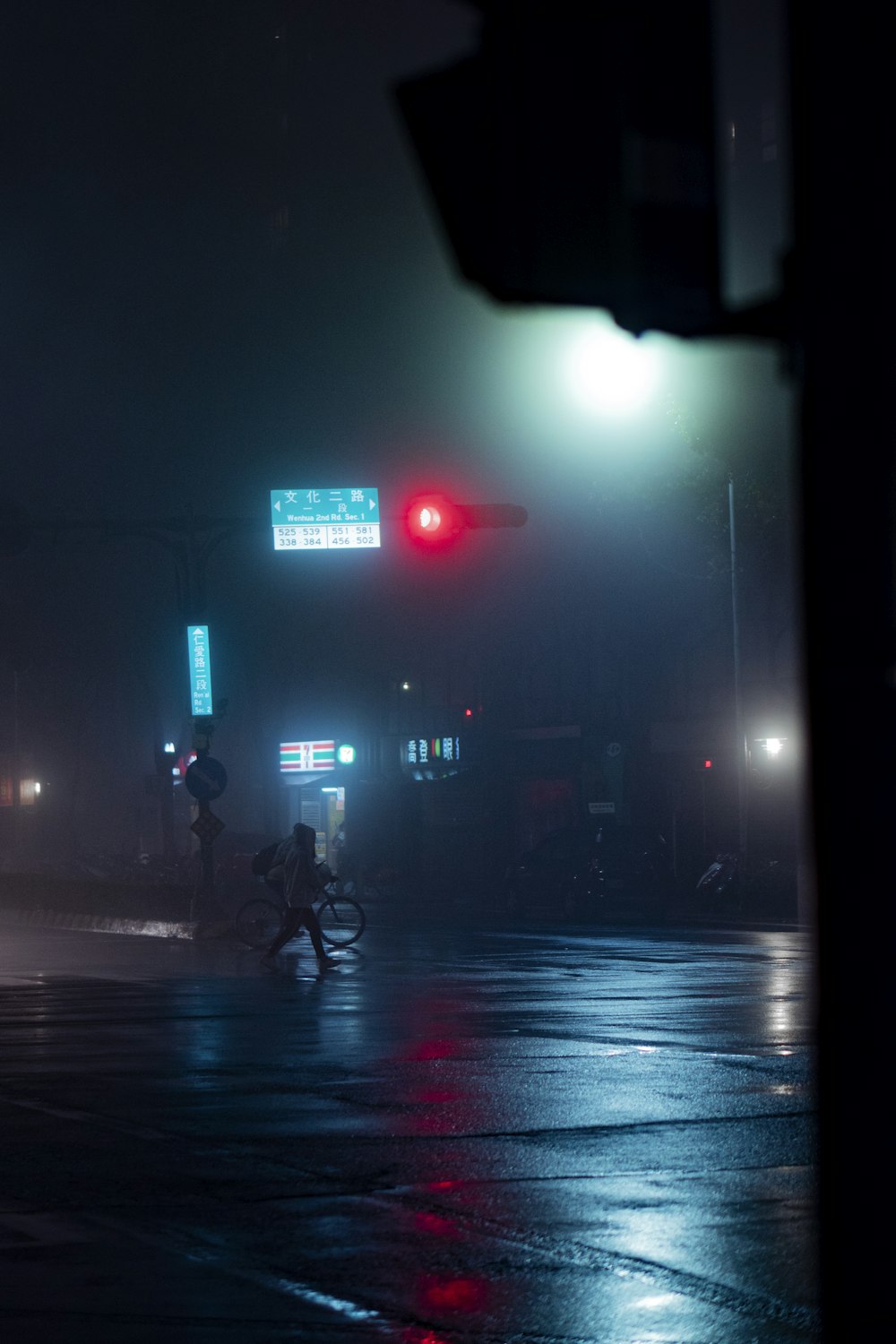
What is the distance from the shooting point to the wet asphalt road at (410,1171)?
19.8ft

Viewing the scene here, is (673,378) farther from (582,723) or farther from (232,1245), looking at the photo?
(232,1245)

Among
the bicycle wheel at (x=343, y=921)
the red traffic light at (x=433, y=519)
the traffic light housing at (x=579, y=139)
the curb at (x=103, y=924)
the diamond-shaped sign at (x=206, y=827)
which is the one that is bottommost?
the curb at (x=103, y=924)

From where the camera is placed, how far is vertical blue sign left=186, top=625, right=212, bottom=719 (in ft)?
99.6

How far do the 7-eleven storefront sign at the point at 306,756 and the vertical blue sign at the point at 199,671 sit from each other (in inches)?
1181

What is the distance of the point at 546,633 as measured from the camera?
179 ft

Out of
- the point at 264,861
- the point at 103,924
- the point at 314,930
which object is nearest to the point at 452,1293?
the point at 314,930

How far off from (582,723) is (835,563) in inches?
1942

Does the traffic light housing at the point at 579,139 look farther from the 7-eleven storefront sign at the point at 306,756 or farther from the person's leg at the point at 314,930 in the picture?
the 7-eleven storefront sign at the point at 306,756

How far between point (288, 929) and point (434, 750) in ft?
108

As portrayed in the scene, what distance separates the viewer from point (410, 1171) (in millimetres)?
8633

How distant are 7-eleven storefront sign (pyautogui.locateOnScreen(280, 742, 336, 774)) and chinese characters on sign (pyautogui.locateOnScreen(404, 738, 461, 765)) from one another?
413cm

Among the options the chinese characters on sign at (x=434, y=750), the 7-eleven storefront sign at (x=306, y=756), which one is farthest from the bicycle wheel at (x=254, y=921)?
the 7-eleven storefront sign at (x=306, y=756)

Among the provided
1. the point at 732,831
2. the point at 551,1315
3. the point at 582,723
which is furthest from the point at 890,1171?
the point at 582,723

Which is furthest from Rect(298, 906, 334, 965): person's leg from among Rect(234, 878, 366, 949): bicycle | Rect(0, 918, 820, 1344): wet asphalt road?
Rect(0, 918, 820, 1344): wet asphalt road
